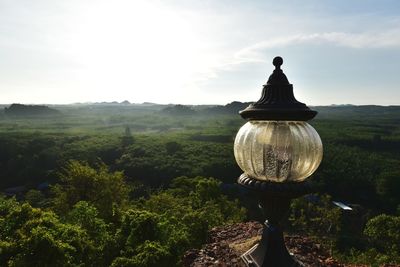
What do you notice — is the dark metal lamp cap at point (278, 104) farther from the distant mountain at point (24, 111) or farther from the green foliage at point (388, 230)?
the distant mountain at point (24, 111)

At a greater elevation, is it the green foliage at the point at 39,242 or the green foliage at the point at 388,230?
the green foliage at the point at 39,242

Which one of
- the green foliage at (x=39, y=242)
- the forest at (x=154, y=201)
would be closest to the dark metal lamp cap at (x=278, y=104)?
the forest at (x=154, y=201)

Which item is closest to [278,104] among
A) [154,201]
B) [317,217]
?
[154,201]

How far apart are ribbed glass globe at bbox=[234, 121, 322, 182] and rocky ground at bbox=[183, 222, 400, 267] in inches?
171

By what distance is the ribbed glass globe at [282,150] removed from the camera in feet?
9.04

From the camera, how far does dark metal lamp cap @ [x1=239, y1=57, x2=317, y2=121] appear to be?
274 centimetres

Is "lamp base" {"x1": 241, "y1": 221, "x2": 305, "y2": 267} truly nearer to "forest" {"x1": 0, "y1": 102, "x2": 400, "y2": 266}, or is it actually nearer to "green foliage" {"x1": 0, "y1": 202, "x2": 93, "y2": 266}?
"forest" {"x1": 0, "y1": 102, "x2": 400, "y2": 266}

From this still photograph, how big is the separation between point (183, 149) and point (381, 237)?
45130 mm

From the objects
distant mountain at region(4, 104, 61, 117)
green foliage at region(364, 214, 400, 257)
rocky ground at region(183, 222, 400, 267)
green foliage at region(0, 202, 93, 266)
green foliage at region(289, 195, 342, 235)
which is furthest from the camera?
distant mountain at region(4, 104, 61, 117)

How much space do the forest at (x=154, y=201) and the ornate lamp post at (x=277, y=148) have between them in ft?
2.55

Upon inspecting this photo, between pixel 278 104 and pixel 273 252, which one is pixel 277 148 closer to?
pixel 278 104

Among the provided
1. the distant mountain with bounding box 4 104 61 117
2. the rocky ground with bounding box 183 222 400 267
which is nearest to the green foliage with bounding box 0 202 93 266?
the rocky ground with bounding box 183 222 400 267

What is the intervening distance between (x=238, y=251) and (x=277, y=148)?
16.8ft

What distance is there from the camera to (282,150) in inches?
108
